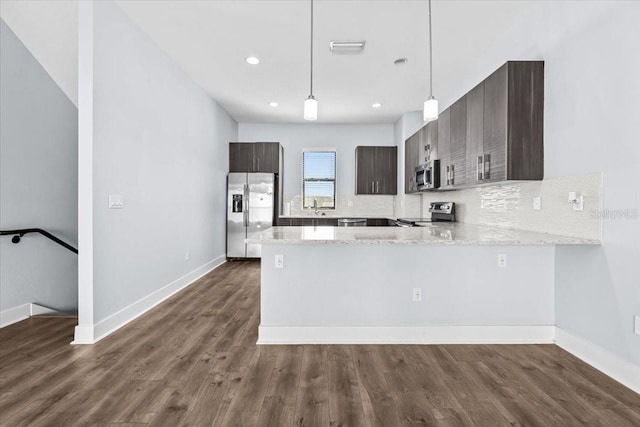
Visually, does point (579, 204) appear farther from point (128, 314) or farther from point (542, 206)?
point (128, 314)

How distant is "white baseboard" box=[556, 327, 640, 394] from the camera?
6.62ft

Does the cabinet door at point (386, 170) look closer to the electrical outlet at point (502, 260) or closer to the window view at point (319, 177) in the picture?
the window view at point (319, 177)

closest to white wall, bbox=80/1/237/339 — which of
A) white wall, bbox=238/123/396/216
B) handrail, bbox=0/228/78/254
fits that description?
handrail, bbox=0/228/78/254

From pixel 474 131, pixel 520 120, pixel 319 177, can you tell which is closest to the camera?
pixel 520 120

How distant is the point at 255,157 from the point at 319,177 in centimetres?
141

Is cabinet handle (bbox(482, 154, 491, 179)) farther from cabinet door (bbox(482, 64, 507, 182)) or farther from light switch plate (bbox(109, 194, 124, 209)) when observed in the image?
light switch plate (bbox(109, 194, 124, 209))

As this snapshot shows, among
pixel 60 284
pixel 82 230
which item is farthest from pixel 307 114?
pixel 60 284

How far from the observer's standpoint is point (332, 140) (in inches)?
277

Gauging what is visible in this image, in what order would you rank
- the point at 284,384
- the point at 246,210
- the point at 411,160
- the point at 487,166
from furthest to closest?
the point at 246,210 < the point at 411,160 < the point at 487,166 < the point at 284,384

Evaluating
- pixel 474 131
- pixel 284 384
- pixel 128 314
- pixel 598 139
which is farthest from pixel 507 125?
pixel 128 314

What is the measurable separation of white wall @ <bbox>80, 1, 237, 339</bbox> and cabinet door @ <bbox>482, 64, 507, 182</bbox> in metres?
3.37

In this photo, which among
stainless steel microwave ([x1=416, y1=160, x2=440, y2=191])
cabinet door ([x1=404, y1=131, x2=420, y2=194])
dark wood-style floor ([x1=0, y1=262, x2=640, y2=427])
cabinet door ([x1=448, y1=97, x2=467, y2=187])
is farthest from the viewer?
cabinet door ([x1=404, y1=131, x2=420, y2=194])

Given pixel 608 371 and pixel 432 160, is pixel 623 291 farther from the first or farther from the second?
pixel 432 160

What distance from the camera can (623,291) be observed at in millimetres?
2078
